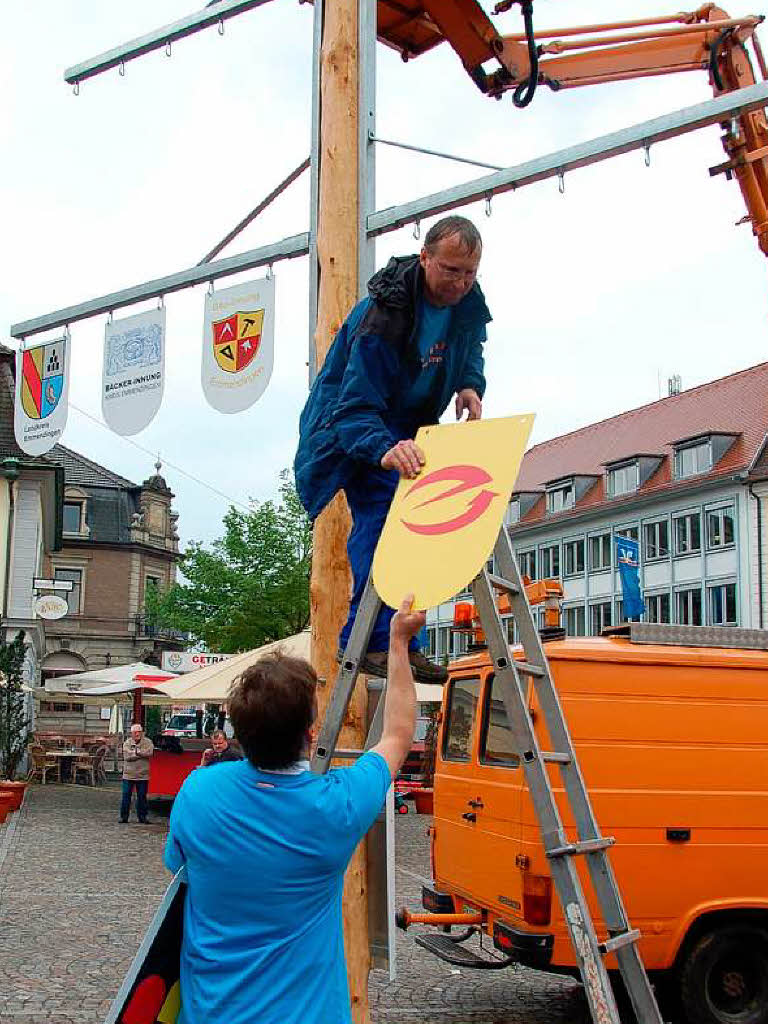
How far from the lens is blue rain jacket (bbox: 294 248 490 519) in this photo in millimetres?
3746

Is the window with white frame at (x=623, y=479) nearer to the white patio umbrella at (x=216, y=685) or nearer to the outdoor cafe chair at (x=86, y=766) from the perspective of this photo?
the outdoor cafe chair at (x=86, y=766)

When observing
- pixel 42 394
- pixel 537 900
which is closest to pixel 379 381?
pixel 42 394

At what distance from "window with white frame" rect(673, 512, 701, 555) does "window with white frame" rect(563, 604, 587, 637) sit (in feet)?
23.3

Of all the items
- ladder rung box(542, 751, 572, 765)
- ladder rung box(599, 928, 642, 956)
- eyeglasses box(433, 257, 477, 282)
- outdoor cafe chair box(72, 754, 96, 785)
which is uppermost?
eyeglasses box(433, 257, 477, 282)

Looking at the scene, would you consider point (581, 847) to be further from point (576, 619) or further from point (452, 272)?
point (576, 619)

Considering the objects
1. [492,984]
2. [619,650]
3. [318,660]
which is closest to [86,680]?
[492,984]

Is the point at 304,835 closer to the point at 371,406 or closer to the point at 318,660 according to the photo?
the point at 371,406

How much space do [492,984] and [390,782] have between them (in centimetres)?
814

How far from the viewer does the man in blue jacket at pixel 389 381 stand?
12.2 ft

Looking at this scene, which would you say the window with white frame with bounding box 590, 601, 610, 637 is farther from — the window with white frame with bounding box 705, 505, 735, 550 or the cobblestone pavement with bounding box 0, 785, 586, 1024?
the cobblestone pavement with bounding box 0, 785, 586, 1024

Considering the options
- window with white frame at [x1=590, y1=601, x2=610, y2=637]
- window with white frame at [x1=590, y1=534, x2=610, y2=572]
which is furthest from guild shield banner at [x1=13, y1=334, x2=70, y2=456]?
window with white frame at [x1=590, y1=534, x2=610, y2=572]

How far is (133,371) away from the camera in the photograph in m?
7.20

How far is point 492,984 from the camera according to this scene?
1049cm

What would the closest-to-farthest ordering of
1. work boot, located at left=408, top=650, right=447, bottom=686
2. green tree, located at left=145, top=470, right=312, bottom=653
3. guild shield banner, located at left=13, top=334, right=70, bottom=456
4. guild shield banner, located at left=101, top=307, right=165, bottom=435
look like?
work boot, located at left=408, top=650, right=447, bottom=686 < guild shield banner, located at left=101, top=307, right=165, bottom=435 < guild shield banner, located at left=13, top=334, right=70, bottom=456 < green tree, located at left=145, top=470, right=312, bottom=653
